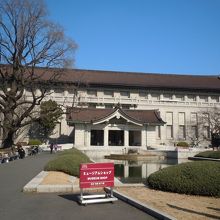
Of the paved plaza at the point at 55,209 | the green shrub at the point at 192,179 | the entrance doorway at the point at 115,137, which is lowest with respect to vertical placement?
the paved plaza at the point at 55,209

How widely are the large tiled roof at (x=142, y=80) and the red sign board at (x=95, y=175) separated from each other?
148ft

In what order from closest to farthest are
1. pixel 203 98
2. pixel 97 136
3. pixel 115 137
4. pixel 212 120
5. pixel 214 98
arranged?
pixel 97 136, pixel 115 137, pixel 212 120, pixel 203 98, pixel 214 98

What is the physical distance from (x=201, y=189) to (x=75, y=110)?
3352 cm

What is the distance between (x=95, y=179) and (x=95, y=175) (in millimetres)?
114

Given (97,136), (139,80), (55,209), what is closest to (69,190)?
(55,209)

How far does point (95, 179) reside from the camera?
8.94m

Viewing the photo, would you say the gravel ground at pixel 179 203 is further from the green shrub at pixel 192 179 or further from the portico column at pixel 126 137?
the portico column at pixel 126 137

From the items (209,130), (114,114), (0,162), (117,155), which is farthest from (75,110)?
(209,130)

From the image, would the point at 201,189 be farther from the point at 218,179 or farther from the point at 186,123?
the point at 186,123

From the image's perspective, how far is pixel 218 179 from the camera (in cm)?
1016

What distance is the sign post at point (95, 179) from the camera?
8750mm

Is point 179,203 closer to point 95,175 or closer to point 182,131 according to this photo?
point 95,175

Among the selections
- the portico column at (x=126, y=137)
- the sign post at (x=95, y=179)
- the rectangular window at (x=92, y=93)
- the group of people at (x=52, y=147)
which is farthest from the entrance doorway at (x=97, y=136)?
the sign post at (x=95, y=179)

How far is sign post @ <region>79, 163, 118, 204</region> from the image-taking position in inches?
344
